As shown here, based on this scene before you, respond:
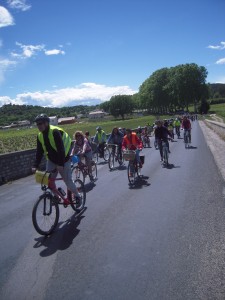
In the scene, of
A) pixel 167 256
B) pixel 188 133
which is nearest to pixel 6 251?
pixel 167 256

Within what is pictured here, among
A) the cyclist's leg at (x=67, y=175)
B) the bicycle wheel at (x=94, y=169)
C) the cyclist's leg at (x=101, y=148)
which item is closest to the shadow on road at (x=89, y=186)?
the bicycle wheel at (x=94, y=169)

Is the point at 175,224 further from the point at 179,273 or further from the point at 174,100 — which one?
the point at 174,100

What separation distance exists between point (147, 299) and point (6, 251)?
9.21ft

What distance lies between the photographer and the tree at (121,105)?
14875 cm

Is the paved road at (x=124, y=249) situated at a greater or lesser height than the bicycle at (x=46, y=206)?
lesser

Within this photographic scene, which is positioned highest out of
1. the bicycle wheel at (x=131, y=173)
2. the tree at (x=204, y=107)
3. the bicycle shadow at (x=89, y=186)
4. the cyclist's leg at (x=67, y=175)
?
the cyclist's leg at (x=67, y=175)

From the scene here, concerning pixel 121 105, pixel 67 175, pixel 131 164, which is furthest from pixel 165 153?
pixel 121 105

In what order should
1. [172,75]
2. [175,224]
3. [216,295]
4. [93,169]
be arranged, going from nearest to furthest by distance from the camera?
[216,295] < [175,224] < [93,169] < [172,75]

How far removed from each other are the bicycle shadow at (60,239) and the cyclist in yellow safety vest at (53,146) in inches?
35.2

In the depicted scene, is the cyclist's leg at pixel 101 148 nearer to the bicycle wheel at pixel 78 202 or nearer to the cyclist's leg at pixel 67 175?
the bicycle wheel at pixel 78 202

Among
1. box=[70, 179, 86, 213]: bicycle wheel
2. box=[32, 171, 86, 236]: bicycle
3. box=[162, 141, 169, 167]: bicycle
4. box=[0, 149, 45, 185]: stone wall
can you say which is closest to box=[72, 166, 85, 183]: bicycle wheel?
box=[70, 179, 86, 213]: bicycle wheel

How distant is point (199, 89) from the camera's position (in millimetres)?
106188

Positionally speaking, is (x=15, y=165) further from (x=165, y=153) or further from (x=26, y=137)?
(x=26, y=137)

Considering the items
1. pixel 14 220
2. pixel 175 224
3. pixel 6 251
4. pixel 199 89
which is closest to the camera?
pixel 6 251
